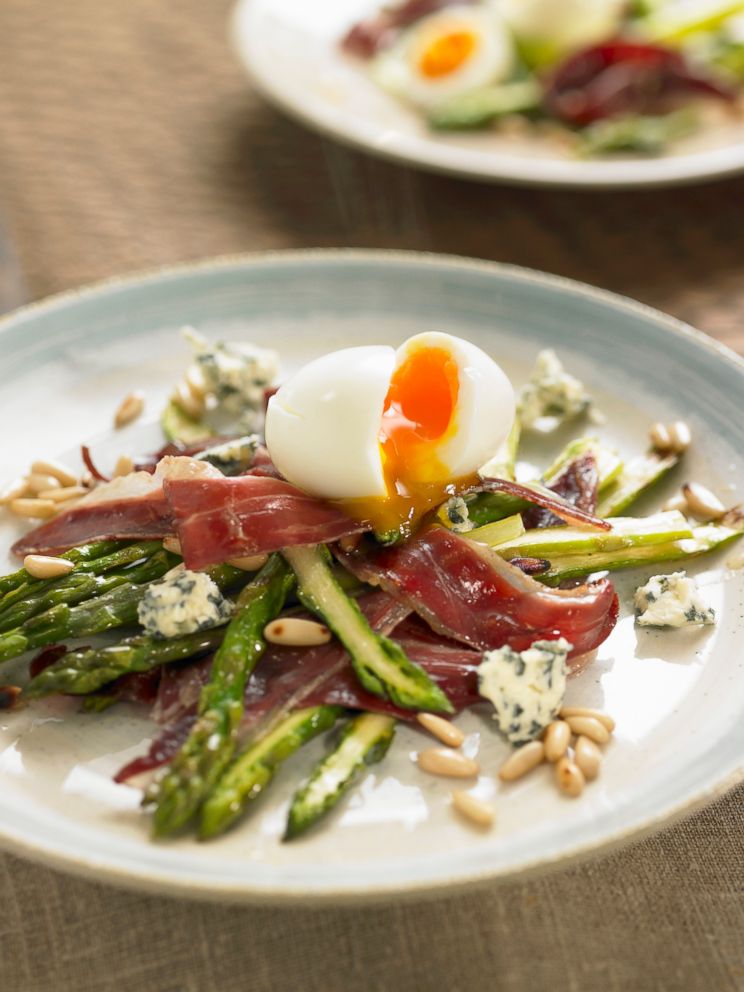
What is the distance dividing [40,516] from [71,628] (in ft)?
1.93

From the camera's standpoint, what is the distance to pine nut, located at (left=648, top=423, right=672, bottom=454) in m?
3.71

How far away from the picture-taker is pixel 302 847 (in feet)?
8.15

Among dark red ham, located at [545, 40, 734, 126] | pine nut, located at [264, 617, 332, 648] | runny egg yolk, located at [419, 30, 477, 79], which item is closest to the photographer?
pine nut, located at [264, 617, 332, 648]

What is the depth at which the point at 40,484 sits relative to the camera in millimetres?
3547

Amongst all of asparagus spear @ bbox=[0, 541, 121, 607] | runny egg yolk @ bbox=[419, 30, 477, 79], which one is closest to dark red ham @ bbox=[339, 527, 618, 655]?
asparagus spear @ bbox=[0, 541, 121, 607]

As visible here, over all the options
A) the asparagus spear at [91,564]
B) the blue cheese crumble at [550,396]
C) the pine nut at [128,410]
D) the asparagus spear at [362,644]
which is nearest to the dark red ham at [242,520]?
the asparagus spear at [362,644]

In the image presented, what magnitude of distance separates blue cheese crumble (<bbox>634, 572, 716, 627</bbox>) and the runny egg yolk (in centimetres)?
394

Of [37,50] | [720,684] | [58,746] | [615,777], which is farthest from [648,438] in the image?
[37,50]

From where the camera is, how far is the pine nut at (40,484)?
354 centimetres

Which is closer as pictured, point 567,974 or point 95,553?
point 567,974

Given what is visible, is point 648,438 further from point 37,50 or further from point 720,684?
point 37,50

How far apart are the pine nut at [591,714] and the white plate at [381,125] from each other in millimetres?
2975

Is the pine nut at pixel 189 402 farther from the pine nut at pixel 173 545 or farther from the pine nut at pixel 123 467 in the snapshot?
the pine nut at pixel 173 545

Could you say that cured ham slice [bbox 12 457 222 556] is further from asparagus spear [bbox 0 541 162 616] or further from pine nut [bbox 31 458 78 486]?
pine nut [bbox 31 458 78 486]
